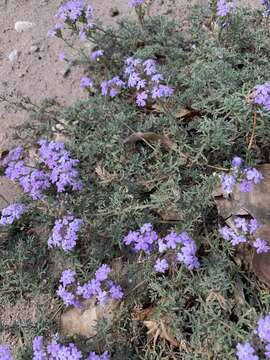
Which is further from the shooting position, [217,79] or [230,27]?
[230,27]

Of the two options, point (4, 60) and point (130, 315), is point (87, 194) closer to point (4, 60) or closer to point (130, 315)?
point (130, 315)

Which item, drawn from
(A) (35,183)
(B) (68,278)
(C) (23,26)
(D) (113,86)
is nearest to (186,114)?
(D) (113,86)

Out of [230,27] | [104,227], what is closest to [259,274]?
[104,227]

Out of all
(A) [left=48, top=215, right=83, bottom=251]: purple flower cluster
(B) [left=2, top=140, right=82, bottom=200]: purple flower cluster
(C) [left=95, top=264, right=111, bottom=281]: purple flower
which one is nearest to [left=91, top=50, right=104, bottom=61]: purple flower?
(B) [left=2, top=140, right=82, bottom=200]: purple flower cluster

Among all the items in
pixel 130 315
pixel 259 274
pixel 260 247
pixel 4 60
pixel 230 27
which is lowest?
pixel 130 315

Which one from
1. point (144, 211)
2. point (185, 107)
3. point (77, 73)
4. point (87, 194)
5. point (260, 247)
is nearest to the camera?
point (260, 247)

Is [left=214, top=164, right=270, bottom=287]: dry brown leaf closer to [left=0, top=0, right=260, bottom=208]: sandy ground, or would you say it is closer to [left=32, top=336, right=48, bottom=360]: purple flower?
[left=32, top=336, right=48, bottom=360]: purple flower
